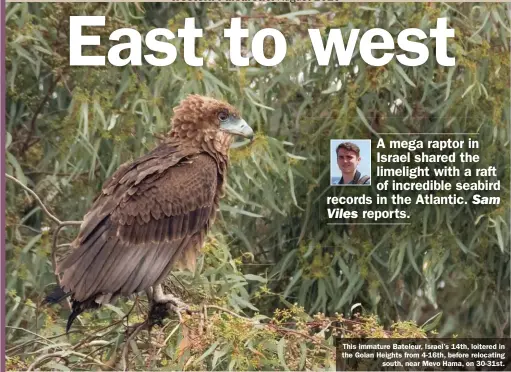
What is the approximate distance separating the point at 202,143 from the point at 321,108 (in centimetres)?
41

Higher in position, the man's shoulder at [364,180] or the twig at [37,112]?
the twig at [37,112]

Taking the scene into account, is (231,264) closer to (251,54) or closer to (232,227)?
(232,227)

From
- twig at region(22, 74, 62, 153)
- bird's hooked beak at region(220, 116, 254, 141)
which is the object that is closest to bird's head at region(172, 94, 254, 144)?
bird's hooked beak at region(220, 116, 254, 141)

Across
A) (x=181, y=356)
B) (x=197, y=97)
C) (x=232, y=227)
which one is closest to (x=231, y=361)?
(x=181, y=356)

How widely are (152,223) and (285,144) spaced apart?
0.53 metres

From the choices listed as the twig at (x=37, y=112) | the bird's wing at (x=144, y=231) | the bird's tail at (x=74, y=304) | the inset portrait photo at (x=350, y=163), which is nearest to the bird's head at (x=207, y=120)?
the bird's wing at (x=144, y=231)

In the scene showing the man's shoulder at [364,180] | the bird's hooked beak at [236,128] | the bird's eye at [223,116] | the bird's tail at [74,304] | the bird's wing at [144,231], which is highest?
the bird's eye at [223,116]

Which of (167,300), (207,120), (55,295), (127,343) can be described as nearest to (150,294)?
(167,300)

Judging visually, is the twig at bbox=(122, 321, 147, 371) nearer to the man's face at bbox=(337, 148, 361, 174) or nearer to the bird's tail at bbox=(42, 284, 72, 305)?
the bird's tail at bbox=(42, 284, 72, 305)

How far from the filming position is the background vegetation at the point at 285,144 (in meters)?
4.33

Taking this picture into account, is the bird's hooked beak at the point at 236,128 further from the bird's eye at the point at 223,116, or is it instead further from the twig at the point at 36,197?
the twig at the point at 36,197

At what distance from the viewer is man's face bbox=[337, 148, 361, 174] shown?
14.3 feet

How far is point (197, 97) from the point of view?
168 inches

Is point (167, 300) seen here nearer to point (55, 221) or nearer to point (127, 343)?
point (127, 343)
